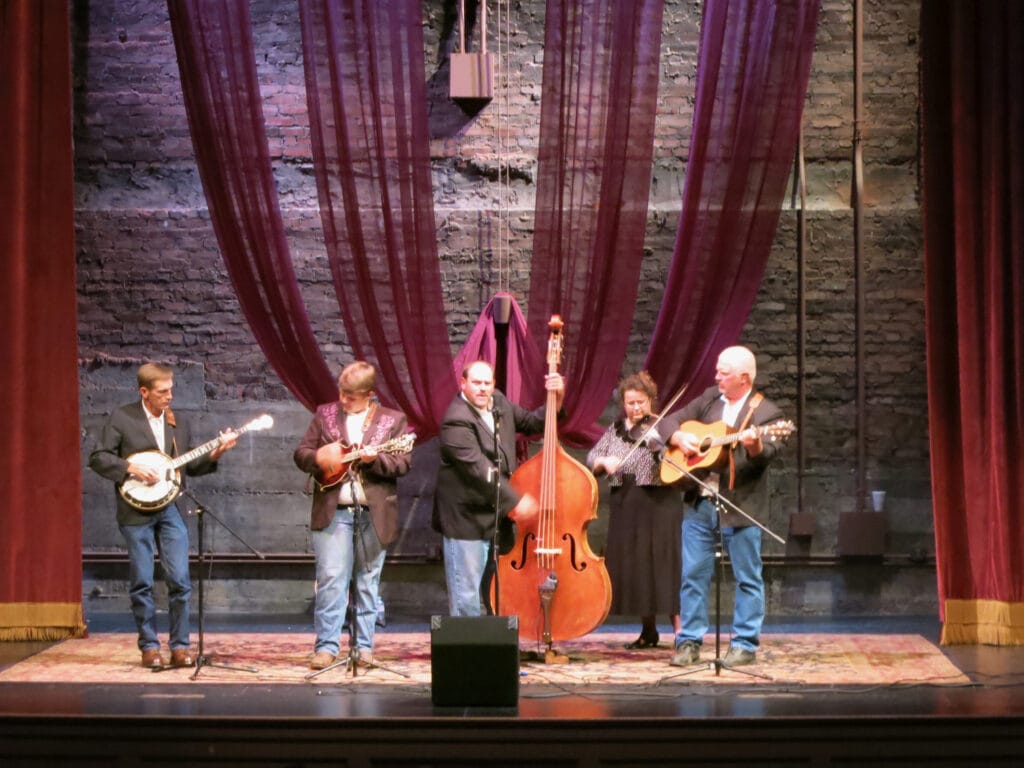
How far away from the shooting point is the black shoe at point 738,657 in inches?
260

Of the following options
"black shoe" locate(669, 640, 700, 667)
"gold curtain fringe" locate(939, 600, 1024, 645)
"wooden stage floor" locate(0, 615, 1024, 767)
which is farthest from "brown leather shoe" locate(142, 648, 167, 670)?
"gold curtain fringe" locate(939, 600, 1024, 645)

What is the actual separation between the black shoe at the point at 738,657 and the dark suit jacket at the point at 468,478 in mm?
1247

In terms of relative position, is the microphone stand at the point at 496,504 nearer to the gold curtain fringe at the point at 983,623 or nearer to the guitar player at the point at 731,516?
the guitar player at the point at 731,516

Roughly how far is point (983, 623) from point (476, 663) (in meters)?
3.31

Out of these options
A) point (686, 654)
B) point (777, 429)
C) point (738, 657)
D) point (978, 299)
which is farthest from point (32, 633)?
point (978, 299)

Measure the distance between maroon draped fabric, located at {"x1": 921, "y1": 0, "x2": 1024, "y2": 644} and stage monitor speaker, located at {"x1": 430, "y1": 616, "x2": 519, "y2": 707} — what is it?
3071 millimetres

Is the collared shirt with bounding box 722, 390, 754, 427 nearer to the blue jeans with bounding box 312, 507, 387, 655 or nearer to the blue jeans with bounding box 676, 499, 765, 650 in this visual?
the blue jeans with bounding box 676, 499, 765, 650

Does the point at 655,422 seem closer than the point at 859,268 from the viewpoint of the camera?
Yes

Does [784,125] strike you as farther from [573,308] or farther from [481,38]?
[481,38]

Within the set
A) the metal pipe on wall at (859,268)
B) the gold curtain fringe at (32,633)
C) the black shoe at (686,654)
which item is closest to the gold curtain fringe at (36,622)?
the gold curtain fringe at (32,633)

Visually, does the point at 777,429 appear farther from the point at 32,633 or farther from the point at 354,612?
the point at 32,633

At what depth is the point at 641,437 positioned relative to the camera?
687cm

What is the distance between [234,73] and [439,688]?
11.8 ft

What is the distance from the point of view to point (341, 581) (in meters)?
6.71
